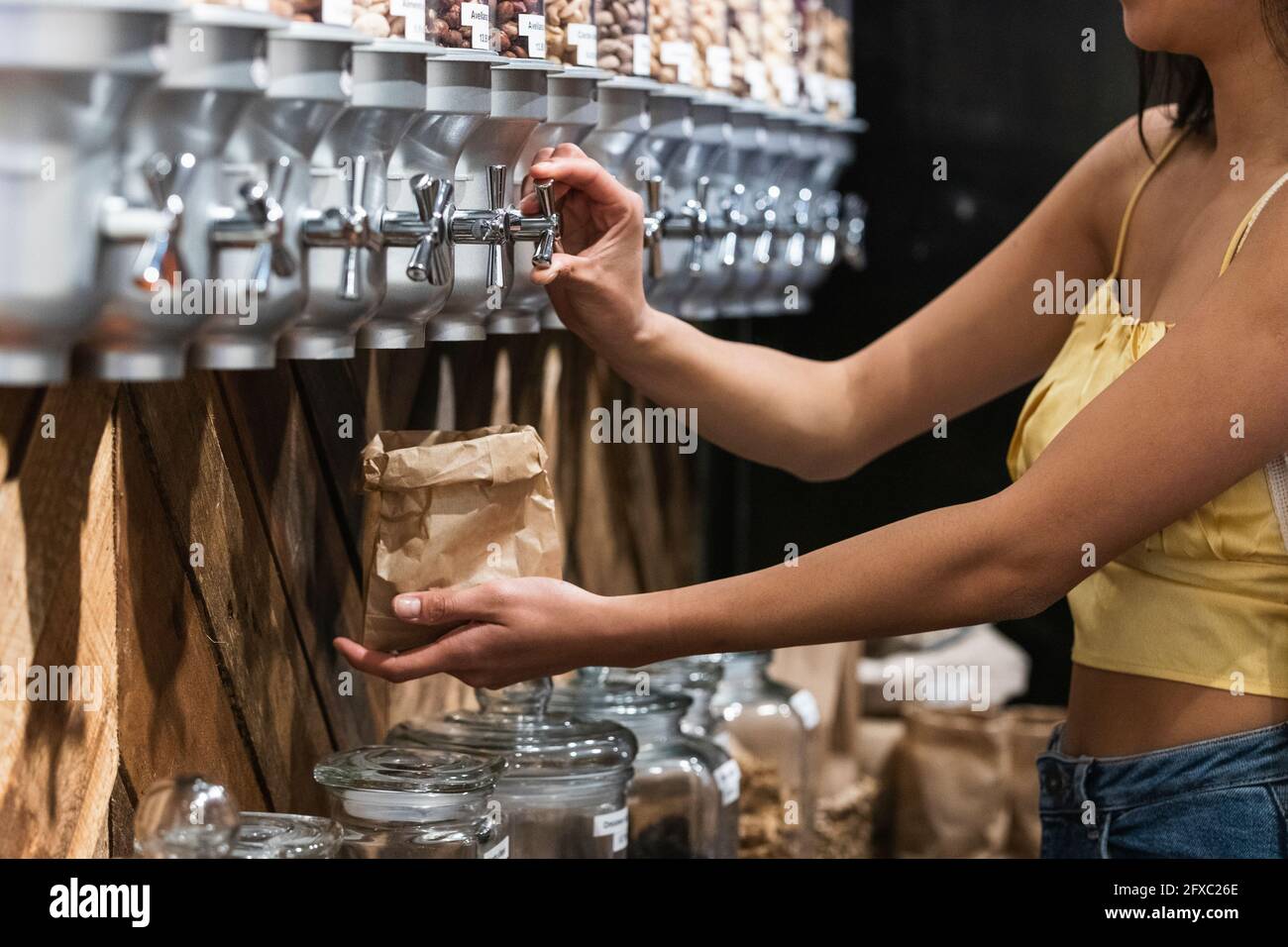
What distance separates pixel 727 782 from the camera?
1.80 metres

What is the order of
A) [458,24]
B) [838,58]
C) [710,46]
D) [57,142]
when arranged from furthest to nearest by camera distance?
[838,58]
[710,46]
[458,24]
[57,142]

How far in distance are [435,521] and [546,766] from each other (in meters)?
0.33

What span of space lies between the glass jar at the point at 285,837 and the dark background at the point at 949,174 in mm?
1675

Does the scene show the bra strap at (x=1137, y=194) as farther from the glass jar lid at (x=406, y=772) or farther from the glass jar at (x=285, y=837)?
the glass jar at (x=285, y=837)

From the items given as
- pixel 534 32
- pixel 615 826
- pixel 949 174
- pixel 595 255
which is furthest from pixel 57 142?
pixel 949 174

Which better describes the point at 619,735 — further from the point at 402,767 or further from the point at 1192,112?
the point at 1192,112

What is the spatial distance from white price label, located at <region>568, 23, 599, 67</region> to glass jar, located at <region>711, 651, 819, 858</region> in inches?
35.4

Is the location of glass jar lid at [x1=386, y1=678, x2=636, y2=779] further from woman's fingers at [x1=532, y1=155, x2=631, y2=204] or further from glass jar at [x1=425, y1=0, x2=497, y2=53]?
glass jar at [x1=425, y1=0, x2=497, y2=53]

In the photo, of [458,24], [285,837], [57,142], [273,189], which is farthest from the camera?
[458,24]

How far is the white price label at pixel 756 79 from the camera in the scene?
2014 mm

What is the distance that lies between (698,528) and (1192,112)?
1.39 meters

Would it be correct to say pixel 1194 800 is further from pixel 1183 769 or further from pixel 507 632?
pixel 507 632

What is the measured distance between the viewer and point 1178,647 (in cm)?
135

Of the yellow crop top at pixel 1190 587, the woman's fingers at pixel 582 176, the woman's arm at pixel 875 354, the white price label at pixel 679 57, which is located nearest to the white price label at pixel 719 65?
the white price label at pixel 679 57
